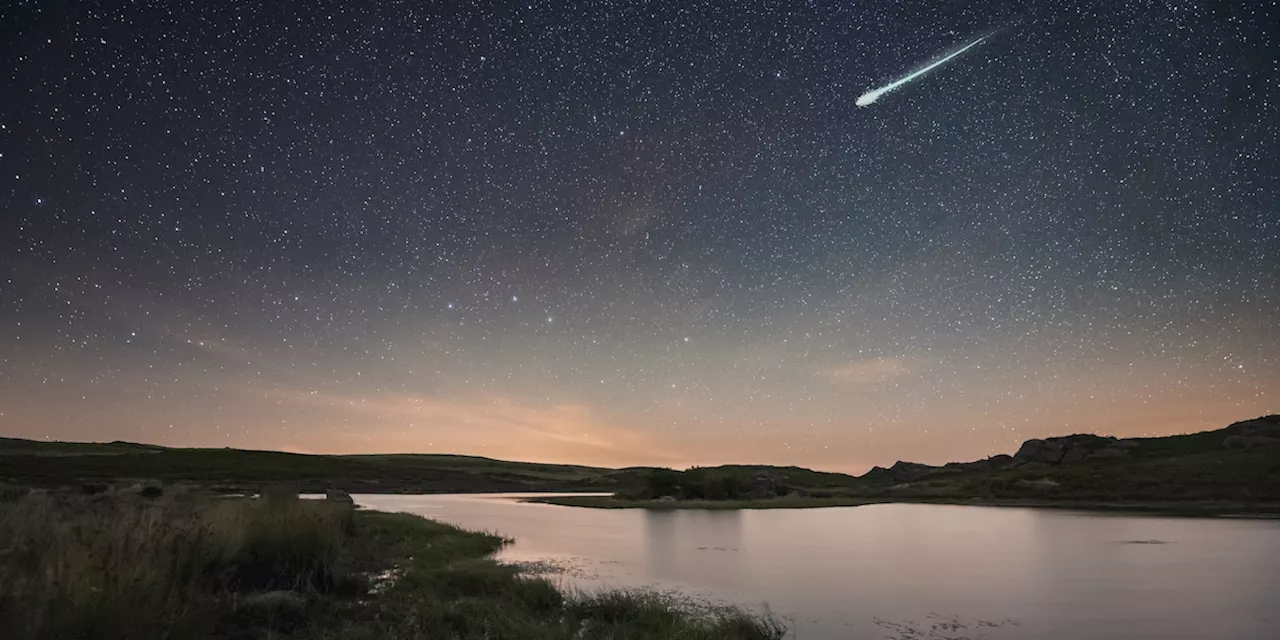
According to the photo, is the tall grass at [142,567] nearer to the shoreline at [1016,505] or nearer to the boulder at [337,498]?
the boulder at [337,498]

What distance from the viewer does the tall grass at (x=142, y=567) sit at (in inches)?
281

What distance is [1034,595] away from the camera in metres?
19.6

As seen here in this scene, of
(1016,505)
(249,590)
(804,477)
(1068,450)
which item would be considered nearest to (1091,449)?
(1068,450)

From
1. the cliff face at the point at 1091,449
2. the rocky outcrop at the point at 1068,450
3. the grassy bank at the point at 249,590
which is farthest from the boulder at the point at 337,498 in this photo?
the rocky outcrop at the point at 1068,450

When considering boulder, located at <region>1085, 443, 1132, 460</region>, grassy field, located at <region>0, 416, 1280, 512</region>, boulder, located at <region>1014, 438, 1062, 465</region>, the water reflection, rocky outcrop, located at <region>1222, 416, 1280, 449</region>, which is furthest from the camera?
boulder, located at <region>1014, 438, 1062, 465</region>

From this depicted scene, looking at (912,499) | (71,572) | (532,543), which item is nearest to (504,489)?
(912,499)

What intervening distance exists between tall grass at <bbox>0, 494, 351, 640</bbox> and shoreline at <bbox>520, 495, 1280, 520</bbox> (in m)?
65.9

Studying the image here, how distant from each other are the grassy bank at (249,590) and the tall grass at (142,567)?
22 millimetres

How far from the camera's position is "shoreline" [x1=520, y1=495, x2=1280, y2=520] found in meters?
60.9

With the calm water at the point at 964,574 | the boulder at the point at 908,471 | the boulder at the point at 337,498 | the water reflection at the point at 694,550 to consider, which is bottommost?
the water reflection at the point at 694,550

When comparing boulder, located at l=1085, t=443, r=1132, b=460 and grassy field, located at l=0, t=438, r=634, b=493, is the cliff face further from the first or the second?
grassy field, located at l=0, t=438, r=634, b=493

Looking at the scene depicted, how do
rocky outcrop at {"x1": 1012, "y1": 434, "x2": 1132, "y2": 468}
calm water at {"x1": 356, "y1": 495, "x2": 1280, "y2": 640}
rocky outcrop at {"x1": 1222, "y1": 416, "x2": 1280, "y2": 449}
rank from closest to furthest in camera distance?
calm water at {"x1": 356, "y1": 495, "x2": 1280, "y2": 640}
rocky outcrop at {"x1": 1222, "y1": 416, "x2": 1280, "y2": 449}
rocky outcrop at {"x1": 1012, "y1": 434, "x2": 1132, "y2": 468}

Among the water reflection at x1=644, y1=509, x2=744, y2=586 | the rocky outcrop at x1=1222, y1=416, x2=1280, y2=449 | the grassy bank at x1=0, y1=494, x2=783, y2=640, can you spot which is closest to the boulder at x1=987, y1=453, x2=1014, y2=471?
the rocky outcrop at x1=1222, y1=416, x2=1280, y2=449

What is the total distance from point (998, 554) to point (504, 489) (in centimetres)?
12442
